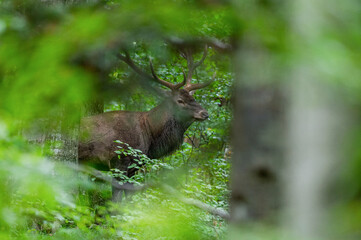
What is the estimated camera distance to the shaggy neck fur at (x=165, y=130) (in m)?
9.63

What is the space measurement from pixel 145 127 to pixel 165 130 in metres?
0.47

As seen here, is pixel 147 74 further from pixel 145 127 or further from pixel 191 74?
pixel 145 127

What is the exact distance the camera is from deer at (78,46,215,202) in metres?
8.42

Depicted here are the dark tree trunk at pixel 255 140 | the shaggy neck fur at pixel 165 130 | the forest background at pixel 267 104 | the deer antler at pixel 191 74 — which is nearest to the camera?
the forest background at pixel 267 104

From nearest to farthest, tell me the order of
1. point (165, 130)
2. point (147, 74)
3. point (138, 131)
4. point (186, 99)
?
1. point (147, 74)
2. point (138, 131)
3. point (186, 99)
4. point (165, 130)

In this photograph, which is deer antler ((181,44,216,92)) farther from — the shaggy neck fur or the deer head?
the shaggy neck fur

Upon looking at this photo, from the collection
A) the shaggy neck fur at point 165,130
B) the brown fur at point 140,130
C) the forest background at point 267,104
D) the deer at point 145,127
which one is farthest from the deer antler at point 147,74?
the forest background at point 267,104

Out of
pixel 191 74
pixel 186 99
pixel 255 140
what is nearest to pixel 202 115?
pixel 186 99

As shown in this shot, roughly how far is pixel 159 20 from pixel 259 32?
400mm

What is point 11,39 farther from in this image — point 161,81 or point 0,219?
point 161,81

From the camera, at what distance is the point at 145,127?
31.2ft

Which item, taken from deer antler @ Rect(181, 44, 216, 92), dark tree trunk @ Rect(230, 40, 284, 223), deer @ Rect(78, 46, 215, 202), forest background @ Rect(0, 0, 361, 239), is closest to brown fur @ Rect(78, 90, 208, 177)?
deer @ Rect(78, 46, 215, 202)

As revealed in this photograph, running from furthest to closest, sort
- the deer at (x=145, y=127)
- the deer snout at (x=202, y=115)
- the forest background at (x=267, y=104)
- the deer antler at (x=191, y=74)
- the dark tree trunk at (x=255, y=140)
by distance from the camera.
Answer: the deer snout at (x=202, y=115)
the deer antler at (x=191, y=74)
the deer at (x=145, y=127)
the dark tree trunk at (x=255, y=140)
the forest background at (x=267, y=104)

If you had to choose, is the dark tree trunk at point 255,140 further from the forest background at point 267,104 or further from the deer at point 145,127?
the deer at point 145,127
